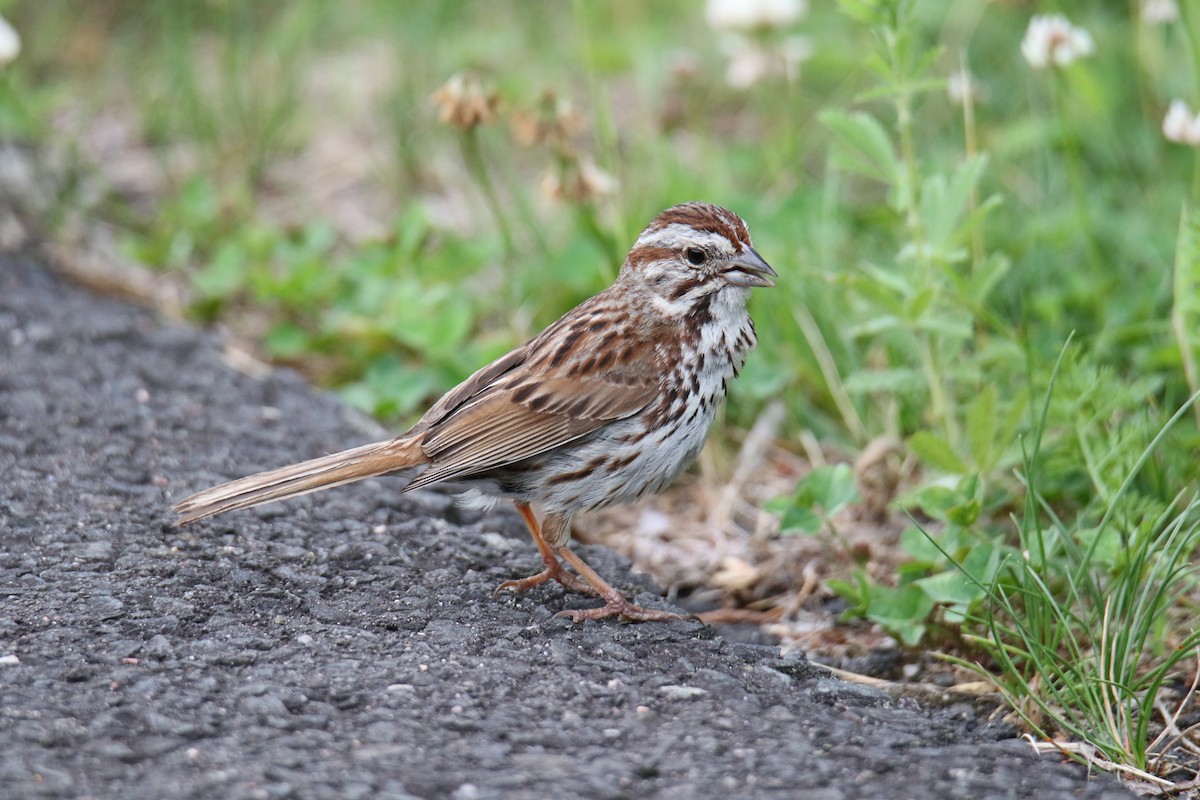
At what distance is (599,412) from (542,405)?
0.68ft

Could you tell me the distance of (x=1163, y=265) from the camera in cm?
580

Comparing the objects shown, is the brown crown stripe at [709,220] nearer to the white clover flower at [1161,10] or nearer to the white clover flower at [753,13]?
the white clover flower at [753,13]

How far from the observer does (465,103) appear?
524 cm

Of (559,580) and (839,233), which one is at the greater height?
(839,233)

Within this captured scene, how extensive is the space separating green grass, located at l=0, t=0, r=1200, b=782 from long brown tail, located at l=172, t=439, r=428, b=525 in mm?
1224

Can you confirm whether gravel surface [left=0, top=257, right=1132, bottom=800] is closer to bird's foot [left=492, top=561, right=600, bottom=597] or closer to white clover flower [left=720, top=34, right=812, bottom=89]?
bird's foot [left=492, top=561, right=600, bottom=597]

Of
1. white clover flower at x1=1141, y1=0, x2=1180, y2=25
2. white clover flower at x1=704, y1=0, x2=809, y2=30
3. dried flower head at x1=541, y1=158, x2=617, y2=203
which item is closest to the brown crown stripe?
dried flower head at x1=541, y1=158, x2=617, y2=203

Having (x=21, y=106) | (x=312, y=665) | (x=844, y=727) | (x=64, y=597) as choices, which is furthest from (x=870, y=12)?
(x=21, y=106)

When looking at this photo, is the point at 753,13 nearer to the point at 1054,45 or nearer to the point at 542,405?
the point at 1054,45

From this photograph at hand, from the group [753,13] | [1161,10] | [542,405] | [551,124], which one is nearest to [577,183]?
[551,124]

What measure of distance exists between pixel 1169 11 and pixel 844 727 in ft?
14.4

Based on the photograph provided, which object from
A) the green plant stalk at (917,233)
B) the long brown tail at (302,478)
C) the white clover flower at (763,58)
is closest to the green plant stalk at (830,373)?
the green plant stalk at (917,233)

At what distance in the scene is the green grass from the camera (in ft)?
13.5

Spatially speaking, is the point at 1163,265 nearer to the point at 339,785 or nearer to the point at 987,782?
the point at 987,782
